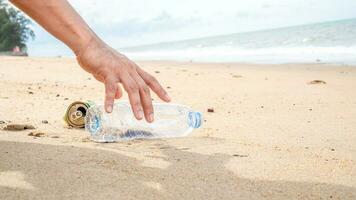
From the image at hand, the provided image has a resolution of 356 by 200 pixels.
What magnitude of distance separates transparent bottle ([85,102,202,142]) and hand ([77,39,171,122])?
1317mm

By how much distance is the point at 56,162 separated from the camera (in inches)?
91.1

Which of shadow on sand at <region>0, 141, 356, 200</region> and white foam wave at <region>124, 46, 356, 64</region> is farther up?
white foam wave at <region>124, 46, 356, 64</region>

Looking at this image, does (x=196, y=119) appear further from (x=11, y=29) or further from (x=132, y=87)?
(x=11, y=29)

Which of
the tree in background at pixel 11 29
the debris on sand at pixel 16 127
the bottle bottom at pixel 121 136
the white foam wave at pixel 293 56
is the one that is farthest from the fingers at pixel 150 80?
the tree in background at pixel 11 29

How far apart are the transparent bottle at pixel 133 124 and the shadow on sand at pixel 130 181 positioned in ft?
1.93

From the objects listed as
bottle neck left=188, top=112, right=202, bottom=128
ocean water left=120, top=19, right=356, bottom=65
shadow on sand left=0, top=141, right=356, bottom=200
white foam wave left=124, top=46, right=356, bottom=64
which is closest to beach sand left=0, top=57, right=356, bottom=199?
shadow on sand left=0, top=141, right=356, bottom=200

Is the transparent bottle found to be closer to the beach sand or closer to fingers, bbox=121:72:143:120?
the beach sand

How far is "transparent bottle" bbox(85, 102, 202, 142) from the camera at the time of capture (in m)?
3.12

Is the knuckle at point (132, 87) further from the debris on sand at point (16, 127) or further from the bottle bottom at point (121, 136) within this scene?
the debris on sand at point (16, 127)

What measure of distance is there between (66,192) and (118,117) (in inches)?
68.7

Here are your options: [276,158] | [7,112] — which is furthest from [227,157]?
[7,112]

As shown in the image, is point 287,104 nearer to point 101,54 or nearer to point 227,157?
point 227,157

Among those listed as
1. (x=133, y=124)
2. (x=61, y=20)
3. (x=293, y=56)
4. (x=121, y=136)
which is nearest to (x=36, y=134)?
(x=121, y=136)

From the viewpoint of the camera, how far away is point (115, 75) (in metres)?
1.68
